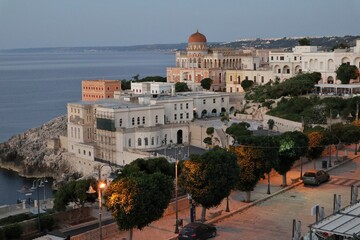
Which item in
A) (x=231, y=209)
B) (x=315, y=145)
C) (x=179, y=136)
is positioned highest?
(x=315, y=145)

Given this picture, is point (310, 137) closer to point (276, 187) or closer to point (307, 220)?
point (276, 187)

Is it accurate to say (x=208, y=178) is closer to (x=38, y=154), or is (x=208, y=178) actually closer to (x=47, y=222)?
(x=47, y=222)

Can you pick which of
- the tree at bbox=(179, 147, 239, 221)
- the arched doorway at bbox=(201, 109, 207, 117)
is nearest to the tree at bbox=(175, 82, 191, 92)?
the arched doorway at bbox=(201, 109, 207, 117)

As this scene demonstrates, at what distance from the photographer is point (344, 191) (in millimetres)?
27281

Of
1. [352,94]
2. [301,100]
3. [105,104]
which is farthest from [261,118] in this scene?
[105,104]

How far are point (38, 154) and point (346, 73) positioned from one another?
113ft

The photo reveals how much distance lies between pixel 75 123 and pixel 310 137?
95.3 feet

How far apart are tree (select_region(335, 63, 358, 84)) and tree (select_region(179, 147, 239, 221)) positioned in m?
41.5

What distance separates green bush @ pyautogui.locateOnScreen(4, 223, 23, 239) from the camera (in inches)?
869

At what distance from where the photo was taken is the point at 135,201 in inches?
798

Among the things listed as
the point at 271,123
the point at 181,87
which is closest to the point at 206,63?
the point at 181,87

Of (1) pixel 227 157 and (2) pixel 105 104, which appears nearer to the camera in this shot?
(1) pixel 227 157

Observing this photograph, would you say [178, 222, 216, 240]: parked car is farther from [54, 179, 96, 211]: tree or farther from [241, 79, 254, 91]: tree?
[241, 79, 254, 91]: tree

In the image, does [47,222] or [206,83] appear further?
[206,83]
